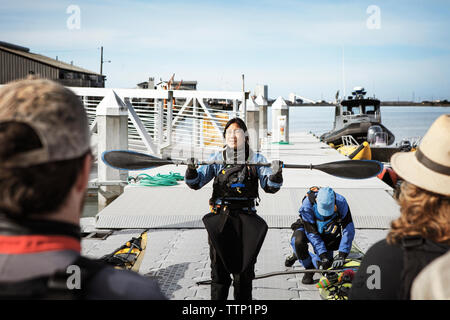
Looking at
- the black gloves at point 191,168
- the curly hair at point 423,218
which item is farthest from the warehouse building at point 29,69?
the curly hair at point 423,218

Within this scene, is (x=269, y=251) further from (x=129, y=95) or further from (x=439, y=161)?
(x=129, y=95)

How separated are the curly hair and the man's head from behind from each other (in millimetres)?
1160

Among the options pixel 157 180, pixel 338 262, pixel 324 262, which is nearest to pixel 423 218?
pixel 338 262

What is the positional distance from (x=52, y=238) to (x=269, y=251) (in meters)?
5.06

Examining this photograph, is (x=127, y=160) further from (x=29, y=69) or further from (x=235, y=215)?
(x=29, y=69)

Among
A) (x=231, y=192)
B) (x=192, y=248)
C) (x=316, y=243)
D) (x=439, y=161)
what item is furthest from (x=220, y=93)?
(x=439, y=161)

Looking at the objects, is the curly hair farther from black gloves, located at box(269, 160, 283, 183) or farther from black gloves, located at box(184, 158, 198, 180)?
black gloves, located at box(184, 158, 198, 180)

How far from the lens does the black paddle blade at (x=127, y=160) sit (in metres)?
3.78

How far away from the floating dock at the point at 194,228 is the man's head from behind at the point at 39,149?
3491 mm

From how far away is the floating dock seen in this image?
4.83m

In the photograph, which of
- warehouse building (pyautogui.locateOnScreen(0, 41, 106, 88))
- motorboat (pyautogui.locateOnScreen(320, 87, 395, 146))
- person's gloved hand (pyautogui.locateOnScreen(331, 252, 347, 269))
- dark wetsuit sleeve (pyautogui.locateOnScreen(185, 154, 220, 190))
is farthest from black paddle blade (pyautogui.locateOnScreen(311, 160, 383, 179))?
warehouse building (pyautogui.locateOnScreen(0, 41, 106, 88))

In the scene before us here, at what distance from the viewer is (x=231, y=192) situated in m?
3.78

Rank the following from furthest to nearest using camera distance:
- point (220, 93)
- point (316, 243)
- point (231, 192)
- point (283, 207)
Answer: point (220, 93), point (283, 207), point (316, 243), point (231, 192)

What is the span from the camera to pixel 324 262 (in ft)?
15.9
